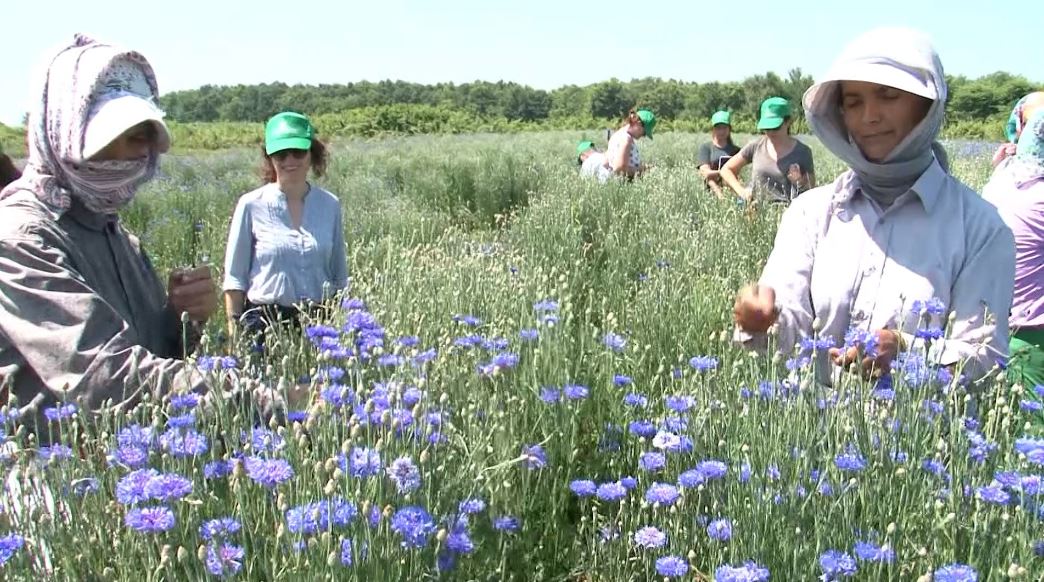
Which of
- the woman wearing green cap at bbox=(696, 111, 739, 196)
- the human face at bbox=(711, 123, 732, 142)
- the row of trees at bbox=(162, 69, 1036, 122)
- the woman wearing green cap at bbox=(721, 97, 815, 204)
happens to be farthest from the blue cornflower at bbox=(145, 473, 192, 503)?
A: the row of trees at bbox=(162, 69, 1036, 122)

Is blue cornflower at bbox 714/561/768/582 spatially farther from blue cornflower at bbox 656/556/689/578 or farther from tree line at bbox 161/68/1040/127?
tree line at bbox 161/68/1040/127

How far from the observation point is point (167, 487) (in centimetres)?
128

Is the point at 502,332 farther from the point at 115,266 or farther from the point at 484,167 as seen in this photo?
the point at 484,167

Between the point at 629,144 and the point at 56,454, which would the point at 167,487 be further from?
the point at 629,144

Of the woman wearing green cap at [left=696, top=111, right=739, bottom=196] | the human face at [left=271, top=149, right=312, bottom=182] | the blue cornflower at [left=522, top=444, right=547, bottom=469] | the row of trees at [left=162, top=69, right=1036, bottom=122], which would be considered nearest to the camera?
the blue cornflower at [left=522, top=444, right=547, bottom=469]

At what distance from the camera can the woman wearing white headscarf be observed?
67.6 inches

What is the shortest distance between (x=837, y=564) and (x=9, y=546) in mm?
1346

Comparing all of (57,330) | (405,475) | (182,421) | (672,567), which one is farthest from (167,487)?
(672,567)

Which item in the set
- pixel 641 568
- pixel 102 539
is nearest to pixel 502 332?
pixel 641 568

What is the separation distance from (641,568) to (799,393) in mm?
540

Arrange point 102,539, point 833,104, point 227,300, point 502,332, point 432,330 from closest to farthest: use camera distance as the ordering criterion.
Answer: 1. point 102,539
2. point 833,104
3. point 502,332
4. point 432,330
5. point 227,300

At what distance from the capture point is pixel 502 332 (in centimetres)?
303

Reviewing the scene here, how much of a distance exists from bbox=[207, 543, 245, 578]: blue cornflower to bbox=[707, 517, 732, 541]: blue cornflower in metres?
0.87

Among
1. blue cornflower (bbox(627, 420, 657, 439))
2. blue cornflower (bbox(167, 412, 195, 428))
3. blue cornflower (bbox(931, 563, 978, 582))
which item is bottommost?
blue cornflower (bbox(931, 563, 978, 582))
